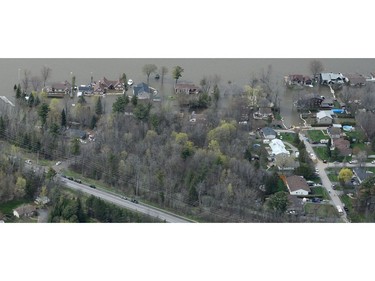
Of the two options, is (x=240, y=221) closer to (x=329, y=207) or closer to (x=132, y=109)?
(x=329, y=207)

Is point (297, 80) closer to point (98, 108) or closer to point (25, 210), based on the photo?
point (98, 108)

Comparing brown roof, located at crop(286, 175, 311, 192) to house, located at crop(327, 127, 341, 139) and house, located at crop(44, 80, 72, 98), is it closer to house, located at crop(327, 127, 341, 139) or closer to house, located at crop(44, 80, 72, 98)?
house, located at crop(327, 127, 341, 139)

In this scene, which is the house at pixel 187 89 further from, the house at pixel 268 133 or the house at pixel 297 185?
the house at pixel 297 185

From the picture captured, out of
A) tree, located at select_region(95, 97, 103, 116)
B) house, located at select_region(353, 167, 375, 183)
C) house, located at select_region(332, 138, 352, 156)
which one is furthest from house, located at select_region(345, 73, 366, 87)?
tree, located at select_region(95, 97, 103, 116)

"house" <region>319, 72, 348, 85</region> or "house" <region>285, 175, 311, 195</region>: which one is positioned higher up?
"house" <region>319, 72, 348, 85</region>

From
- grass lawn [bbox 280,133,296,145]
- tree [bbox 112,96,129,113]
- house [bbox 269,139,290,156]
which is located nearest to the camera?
house [bbox 269,139,290,156]

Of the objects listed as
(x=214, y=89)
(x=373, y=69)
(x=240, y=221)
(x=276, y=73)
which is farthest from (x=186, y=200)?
(x=373, y=69)
